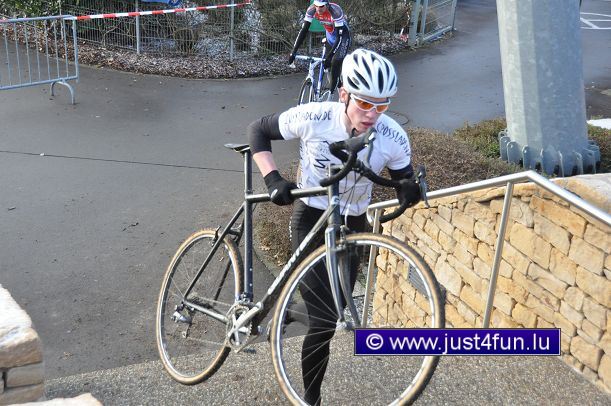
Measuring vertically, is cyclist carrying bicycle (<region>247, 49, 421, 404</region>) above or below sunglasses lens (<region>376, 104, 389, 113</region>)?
below

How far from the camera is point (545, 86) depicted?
816 cm

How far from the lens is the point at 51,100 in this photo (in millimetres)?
12000

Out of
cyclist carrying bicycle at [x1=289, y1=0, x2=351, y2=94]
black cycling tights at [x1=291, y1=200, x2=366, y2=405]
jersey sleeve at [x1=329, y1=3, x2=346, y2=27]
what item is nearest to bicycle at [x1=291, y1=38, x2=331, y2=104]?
cyclist carrying bicycle at [x1=289, y1=0, x2=351, y2=94]

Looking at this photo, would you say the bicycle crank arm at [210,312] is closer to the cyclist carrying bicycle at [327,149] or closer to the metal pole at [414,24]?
the cyclist carrying bicycle at [327,149]

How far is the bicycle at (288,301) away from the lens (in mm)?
3281

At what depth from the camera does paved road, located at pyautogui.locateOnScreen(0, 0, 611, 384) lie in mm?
6594

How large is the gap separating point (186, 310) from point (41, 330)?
2314 millimetres

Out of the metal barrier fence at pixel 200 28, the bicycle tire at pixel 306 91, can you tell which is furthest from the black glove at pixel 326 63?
the metal barrier fence at pixel 200 28

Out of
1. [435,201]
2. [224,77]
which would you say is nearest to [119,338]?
[435,201]

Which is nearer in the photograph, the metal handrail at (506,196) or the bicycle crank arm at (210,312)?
the metal handrail at (506,196)

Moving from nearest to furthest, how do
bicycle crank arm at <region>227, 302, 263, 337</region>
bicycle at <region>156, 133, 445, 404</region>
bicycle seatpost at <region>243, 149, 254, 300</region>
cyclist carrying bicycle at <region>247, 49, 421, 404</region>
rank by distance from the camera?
bicycle at <region>156, 133, 445, 404</region>, cyclist carrying bicycle at <region>247, 49, 421, 404</region>, bicycle crank arm at <region>227, 302, 263, 337</region>, bicycle seatpost at <region>243, 149, 254, 300</region>

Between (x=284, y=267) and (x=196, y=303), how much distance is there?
2.61 ft

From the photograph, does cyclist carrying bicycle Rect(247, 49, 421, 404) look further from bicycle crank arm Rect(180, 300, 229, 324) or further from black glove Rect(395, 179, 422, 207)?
bicycle crank arm Rect(180, 300, 229, 324)

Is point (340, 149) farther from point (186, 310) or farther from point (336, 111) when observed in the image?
point (186, 310)
